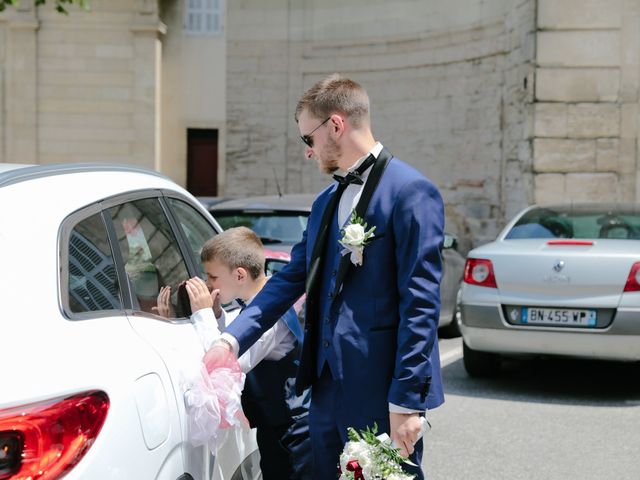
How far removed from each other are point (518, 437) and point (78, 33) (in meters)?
20.2

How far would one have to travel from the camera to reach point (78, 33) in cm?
2417

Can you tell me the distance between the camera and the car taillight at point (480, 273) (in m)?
7.61

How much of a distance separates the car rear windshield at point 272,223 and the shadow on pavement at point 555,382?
1763 mm

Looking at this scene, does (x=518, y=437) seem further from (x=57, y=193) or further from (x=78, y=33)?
(x=78, y=33)

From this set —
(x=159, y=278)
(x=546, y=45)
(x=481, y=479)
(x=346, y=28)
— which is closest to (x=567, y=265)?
(x=481, y=479)

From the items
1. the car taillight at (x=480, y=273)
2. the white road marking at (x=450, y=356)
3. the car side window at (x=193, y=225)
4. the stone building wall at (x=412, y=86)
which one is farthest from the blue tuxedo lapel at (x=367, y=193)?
the stone building wall at (x=412, y=86)

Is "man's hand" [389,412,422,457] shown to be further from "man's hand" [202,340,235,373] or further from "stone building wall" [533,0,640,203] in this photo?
"stone building wall" [533,0,640,203]

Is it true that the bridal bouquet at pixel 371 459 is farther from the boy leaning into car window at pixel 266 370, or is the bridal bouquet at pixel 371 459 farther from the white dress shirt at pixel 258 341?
the boy leaning into car window at pixel 266 370

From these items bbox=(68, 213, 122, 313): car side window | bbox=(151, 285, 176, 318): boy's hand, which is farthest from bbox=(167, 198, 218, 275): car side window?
bbox=(68, 213, 122, 313): car side window

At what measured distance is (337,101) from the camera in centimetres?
301

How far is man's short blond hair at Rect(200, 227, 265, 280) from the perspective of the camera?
354 cm

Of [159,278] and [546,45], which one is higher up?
[546,45]

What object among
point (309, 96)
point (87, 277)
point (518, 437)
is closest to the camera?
point (87, 277)

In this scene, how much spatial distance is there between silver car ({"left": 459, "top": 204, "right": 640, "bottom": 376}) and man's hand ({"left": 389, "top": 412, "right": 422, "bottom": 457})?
4696 mm
